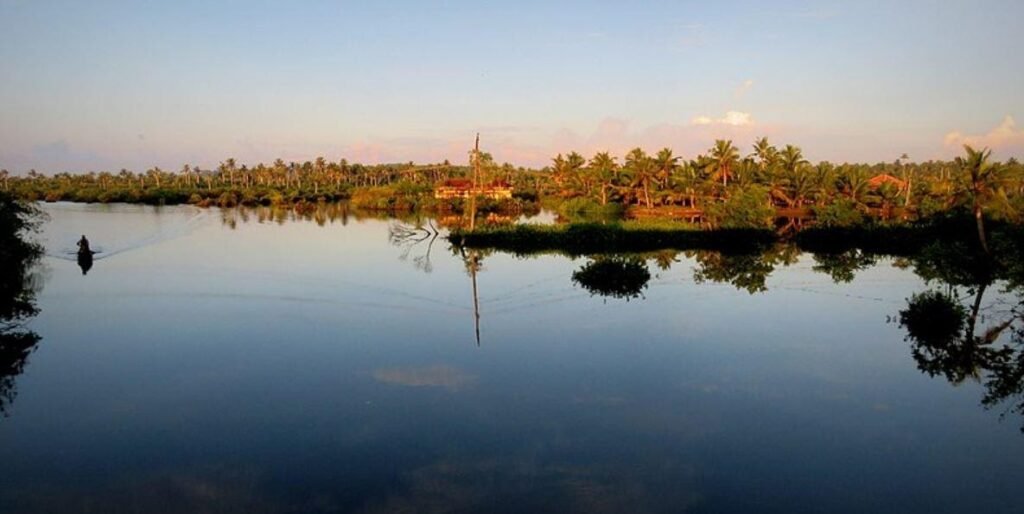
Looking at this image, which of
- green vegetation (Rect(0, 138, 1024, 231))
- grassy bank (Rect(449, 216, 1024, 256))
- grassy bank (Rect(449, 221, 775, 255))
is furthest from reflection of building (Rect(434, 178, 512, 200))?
grassy bank (Rect(449, 216, 1024, 256))

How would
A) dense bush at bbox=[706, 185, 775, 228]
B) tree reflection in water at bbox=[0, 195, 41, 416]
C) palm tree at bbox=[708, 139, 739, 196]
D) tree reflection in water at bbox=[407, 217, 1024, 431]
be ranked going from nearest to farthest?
tree reflection in water at bbox=[0, 195, 41, 416]
tree reflection in water at bbox=[407, 217, 1024, 431]
dense bush at bbox=[706, 185, 775, 228]
palm tree at bbox=[708, 139, 739, 196]

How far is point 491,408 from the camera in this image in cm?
1539

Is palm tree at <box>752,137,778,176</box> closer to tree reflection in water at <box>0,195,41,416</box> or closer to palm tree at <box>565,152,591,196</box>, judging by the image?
palm tree at <box>565,152,591,196</box>

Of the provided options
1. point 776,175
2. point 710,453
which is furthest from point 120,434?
point 776,175

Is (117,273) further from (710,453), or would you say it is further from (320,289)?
(710,453)

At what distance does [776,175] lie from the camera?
70938 millimetres

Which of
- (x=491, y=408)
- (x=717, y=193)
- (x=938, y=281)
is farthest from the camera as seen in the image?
(x=717, y=193)

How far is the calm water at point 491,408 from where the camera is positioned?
1141 centimetres

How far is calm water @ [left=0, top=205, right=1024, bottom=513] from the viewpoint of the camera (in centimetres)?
1141

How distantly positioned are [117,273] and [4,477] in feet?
88.5

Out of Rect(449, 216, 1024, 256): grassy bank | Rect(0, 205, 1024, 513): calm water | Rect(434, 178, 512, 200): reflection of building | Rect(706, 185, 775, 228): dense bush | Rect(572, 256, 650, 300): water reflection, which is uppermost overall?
Rect(434, 178, 512, 200): reflection of building

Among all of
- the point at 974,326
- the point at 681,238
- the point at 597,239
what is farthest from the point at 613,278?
the point at 681,238

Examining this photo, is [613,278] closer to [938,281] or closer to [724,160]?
[938,281]

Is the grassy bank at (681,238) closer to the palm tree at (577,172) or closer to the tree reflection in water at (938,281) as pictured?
the tree reflection in water at (938,281)
